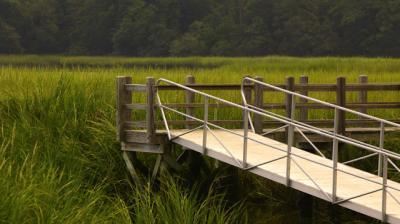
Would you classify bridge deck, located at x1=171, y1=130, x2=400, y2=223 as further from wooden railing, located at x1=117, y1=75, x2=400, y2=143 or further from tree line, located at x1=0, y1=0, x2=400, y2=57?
tree line, located at x1=0, y1=0, x2=400, y2=57

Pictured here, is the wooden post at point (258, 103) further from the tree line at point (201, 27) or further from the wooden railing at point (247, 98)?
the tree line at point (201, 27)

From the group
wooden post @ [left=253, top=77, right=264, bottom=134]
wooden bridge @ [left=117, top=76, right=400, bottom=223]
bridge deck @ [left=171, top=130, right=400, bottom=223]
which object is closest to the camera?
bridge deck @ [left=171, top=130, right=400, bottom=223]

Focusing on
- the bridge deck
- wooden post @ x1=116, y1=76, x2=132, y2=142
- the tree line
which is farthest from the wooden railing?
the tree line

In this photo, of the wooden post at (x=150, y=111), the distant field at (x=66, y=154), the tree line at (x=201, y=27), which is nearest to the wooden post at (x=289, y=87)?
the distant field at (x=66, y=154)

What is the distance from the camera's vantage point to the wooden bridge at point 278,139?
11320 millimetres

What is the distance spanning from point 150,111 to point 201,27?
196ft

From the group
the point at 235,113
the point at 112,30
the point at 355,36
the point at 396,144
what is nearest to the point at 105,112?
the point at 235,113

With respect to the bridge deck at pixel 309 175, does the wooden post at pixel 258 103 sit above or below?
above

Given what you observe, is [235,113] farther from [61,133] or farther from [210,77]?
[210,77]

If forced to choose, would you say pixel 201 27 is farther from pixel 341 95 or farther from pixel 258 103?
pixel 258 103

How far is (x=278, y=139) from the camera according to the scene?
51.7 feet

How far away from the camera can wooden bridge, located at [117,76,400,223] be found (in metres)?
11.3

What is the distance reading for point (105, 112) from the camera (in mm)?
16281

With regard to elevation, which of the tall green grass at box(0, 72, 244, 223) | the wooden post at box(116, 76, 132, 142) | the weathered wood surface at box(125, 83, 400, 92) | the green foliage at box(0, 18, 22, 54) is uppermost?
the green foliage at box(0, 18, 22, 54)
